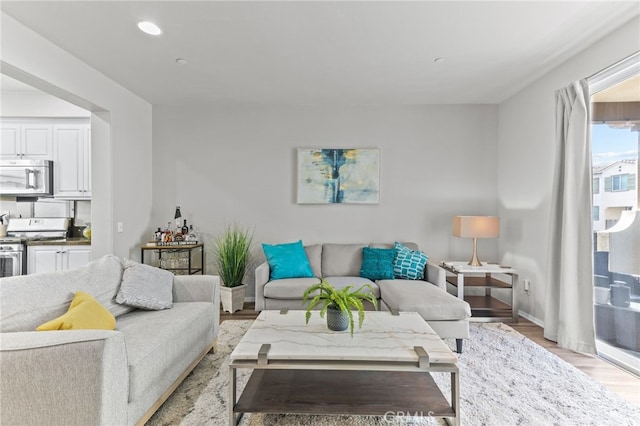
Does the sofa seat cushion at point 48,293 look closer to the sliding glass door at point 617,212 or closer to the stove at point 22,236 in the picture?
the stove at point 22,236

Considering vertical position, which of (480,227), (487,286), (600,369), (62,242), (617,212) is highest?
(617,212)

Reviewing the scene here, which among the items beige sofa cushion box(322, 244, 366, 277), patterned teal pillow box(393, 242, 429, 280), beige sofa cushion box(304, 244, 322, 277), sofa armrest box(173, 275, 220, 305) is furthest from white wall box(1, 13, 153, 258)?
patterned teal pillow box(393, 242, 429, 280)

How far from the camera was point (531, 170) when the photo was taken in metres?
3.79

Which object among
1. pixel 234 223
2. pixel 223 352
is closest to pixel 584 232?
pixel 223 352

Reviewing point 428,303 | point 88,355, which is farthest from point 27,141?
point 428,303

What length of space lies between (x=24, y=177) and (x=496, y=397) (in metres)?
5.73

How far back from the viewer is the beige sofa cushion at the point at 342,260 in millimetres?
4102

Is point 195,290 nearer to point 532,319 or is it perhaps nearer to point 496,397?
point 496,397

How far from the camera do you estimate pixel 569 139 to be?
2988 mm

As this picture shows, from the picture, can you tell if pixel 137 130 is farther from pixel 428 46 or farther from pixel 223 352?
pixel 428 46

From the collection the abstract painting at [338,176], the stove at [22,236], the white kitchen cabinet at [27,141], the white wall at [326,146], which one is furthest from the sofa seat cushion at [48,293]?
the white kitchen cabinet at [27,141]

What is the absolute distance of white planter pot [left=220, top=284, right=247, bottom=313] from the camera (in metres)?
3.97

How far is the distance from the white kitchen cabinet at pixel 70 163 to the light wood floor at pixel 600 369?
223 inches

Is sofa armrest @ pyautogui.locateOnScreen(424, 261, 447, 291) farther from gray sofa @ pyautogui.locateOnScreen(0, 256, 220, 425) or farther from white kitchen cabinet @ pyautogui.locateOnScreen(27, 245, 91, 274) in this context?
white kitchen cabinet @ pyautogui.locateOnScreen(27, 245, 91, 274)
